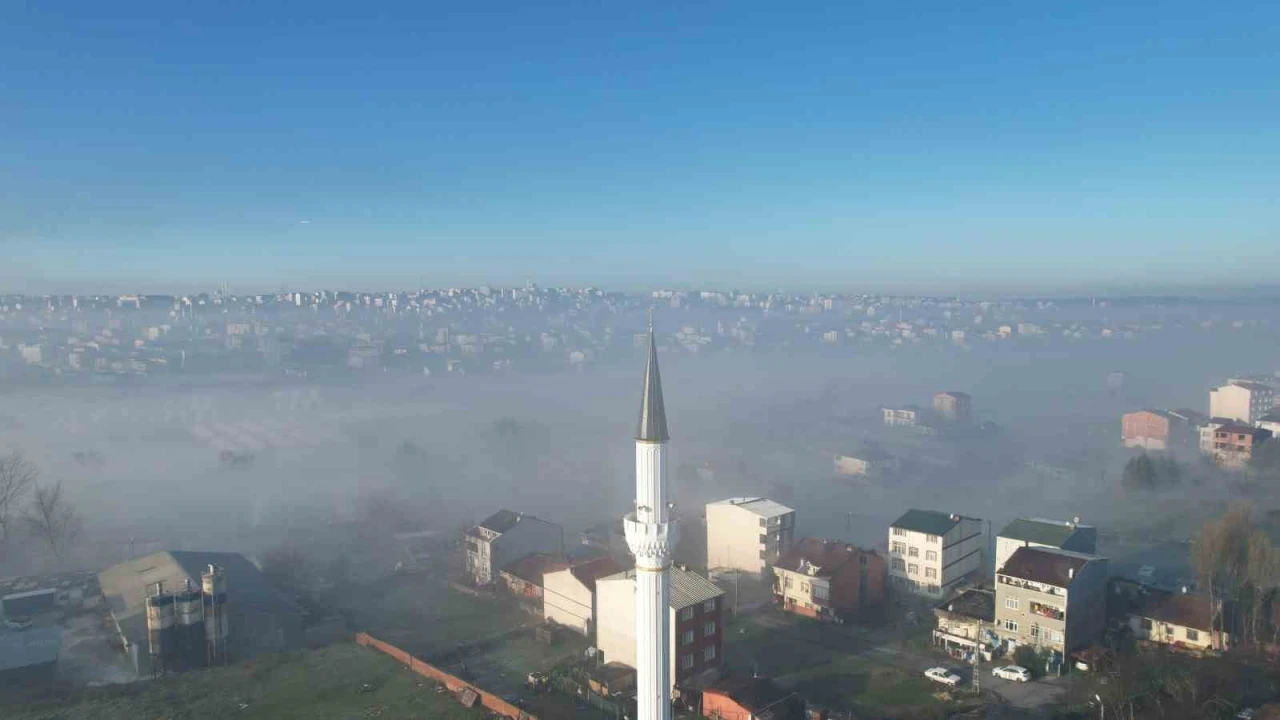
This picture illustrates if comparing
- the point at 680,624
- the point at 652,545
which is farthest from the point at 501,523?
the point at 652,545

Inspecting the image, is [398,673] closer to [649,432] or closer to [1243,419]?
[649,432]

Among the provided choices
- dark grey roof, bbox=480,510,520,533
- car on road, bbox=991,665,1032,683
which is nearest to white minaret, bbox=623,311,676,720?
car on road, bbox=991,665,1032,683

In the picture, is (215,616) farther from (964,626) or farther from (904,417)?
(904,417)

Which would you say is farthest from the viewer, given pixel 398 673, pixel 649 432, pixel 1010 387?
pixel 1010 387

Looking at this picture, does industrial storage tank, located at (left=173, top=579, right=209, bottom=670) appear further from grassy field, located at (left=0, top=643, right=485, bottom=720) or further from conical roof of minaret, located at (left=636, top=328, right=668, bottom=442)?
conical roof of minaret, located at (left=636, top=328, right=668, bottom=442)

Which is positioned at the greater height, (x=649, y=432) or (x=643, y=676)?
(x=649, y=432)

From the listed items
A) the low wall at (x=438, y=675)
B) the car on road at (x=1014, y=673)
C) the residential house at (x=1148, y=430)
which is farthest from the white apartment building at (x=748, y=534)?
the residential house at (x=1148, y=430)

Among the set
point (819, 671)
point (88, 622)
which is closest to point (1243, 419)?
point (819, 671)
